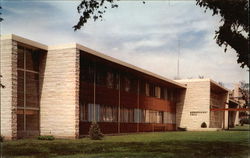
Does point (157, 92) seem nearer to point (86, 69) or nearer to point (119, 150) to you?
point (86, 69)

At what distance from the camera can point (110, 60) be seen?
2603 cm

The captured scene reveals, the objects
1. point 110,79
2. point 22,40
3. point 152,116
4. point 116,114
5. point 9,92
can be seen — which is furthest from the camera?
point 152,116

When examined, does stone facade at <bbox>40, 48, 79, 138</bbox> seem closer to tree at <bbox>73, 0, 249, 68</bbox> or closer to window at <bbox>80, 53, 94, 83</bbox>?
window at <bbox>80, 53, 94, 83</bbox>

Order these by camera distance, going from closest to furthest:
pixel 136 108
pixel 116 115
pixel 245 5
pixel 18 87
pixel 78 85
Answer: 1. pixel 245 5
2. pixel 18 87
3. pixel 78 85
4. pixel 116 115
5. pixel 136 108

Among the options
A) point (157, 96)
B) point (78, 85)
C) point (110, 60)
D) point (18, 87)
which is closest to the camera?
point (18, 87)

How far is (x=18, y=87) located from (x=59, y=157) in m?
10.9

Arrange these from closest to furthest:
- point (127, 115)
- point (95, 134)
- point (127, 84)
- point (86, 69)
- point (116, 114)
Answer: point (95, 134)
point (86, 69)
point (116, 114)
point (127, 115)
point (127, 84)

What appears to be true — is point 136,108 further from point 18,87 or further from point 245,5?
point 245,5

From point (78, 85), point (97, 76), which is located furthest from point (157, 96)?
point (78, 85)

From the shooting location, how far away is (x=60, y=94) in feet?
75.2

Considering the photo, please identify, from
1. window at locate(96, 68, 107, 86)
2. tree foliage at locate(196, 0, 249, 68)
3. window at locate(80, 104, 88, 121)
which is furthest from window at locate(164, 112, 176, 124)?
tree foliage at locate(196, 0, 249, 68)

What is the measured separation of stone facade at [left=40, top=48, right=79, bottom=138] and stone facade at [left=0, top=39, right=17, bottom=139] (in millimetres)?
3332

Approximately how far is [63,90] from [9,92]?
3.97 meters

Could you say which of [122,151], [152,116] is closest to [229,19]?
[122,151]
